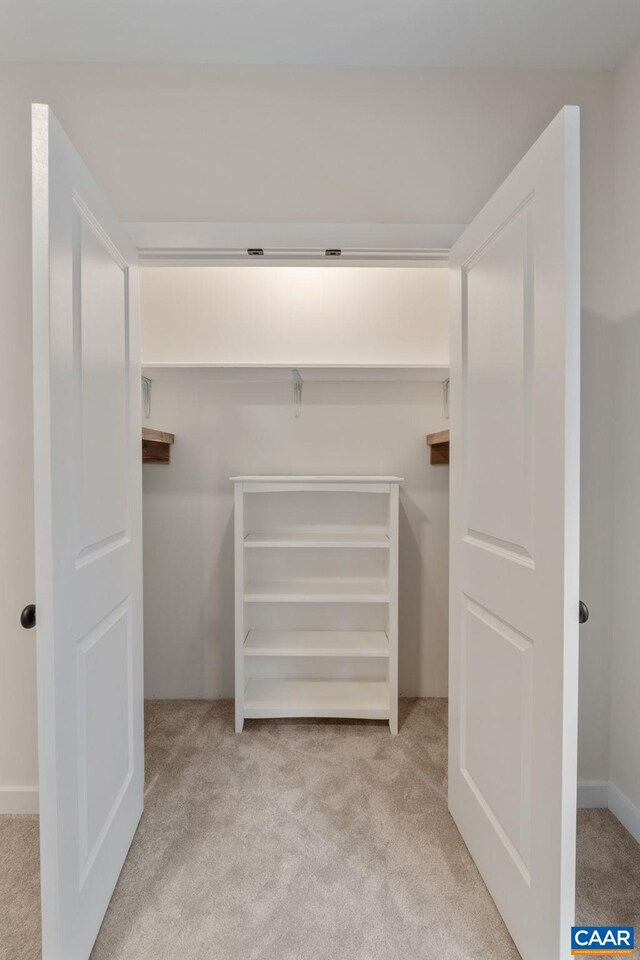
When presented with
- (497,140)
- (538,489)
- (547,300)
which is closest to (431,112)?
(497,140)

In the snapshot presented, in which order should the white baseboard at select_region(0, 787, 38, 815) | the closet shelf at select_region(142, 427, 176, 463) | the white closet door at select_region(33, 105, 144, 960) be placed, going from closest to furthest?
the white closet door at select_region(33, 105, 144, 960), the white baseboard at select_region(0, 787, 38, 815), the closet shelf at select_region(142, 427, 176, 463)

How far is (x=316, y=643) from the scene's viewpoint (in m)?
2.52

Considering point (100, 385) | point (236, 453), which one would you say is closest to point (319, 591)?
point (236, 453)

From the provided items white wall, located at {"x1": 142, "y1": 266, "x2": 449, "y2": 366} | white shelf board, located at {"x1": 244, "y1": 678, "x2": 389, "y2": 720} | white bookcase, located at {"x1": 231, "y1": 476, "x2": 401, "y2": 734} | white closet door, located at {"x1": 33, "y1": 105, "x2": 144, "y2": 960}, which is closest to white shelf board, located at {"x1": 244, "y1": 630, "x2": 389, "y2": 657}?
white bookcase, located at {"x1": 231, "y1": 476, "x2": 401, "y2": 734}

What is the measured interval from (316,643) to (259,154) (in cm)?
199

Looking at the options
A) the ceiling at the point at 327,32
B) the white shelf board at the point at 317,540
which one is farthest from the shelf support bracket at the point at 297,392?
the ceiling at the point at 327,32

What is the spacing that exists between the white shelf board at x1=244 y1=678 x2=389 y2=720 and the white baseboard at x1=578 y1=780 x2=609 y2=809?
0.79 m

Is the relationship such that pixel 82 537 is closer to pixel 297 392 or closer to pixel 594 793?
pixel 297 392

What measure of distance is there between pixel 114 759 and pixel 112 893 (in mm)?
343

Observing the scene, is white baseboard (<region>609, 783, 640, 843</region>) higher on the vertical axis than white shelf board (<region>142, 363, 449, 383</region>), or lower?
lower

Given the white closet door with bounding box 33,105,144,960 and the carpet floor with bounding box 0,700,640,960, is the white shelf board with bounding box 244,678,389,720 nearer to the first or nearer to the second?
the carpet floor with bounding box 0,700,640,960

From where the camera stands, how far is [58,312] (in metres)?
1.08

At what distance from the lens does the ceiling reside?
155cm

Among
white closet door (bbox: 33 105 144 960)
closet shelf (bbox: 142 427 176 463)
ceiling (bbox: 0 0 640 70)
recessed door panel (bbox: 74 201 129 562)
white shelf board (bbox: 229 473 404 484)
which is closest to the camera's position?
white closet door (bbox: 33 105 144 960)
